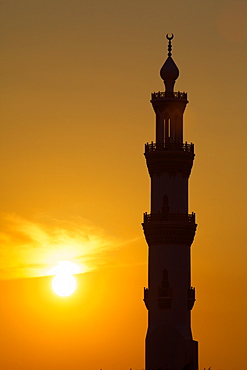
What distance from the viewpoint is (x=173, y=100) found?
427 ft

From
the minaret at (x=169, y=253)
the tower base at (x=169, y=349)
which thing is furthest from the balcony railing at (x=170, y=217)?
the tower base at (x=169, y=349)

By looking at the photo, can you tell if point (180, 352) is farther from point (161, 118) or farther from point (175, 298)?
point (161, 118)

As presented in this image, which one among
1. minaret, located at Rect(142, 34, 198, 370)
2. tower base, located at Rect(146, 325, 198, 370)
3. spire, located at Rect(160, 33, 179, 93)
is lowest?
tower base, located at Rect(146, 325, 198, 370)

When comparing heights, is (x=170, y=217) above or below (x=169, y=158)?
below

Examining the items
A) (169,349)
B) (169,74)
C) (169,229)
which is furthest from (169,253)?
(169,74)

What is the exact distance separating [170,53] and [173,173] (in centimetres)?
1264

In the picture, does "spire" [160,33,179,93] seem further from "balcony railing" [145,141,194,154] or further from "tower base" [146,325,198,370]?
"tower base" [146,325,198,370]

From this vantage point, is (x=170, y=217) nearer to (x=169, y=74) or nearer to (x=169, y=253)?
(x=169, y=253)

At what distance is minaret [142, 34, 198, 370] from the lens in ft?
412

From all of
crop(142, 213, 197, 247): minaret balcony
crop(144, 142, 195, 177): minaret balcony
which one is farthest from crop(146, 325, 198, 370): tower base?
crop(144, 142, 195, 177): minaret balcony

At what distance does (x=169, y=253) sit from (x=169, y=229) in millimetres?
2228

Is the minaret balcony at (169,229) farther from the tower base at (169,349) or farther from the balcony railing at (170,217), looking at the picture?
the tower base at (169,349)

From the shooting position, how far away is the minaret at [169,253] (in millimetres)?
125688

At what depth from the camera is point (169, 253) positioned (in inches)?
4988
